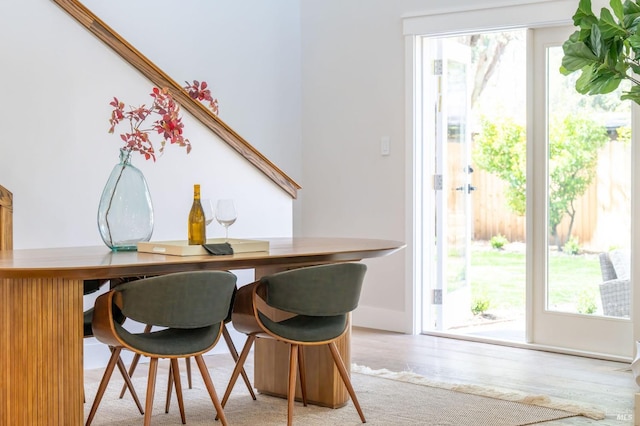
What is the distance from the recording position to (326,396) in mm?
3895

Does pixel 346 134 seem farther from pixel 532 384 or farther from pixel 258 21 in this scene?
pixel 532 384

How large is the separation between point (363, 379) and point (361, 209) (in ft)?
6.18

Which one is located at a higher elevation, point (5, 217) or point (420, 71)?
point (420, 71)

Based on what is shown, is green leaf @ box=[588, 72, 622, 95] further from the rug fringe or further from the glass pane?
the rug fringe

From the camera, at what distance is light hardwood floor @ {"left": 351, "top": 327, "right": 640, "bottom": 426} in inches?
163

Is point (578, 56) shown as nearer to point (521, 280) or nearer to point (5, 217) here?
point (5, 217)

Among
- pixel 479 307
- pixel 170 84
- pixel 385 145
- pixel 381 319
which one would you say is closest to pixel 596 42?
pixel 170 84

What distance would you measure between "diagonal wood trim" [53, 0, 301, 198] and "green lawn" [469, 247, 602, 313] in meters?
1.70

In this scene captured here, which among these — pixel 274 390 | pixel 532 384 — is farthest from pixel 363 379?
pixel 532 384

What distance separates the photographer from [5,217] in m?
4.18

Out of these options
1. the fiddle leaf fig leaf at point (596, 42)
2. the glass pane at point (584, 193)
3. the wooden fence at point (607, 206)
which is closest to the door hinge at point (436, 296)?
the glass pane at point (584, 193)

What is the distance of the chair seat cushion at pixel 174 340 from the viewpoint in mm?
3105

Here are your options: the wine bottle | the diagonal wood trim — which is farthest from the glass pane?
the wine bottle

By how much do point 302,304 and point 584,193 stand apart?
2.49 m
